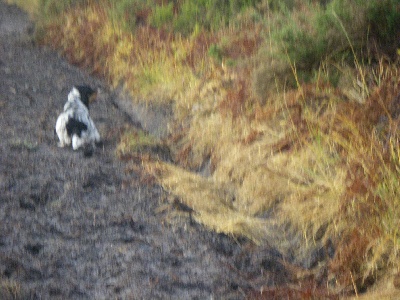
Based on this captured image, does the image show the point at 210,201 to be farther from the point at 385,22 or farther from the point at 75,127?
the point at 385,22

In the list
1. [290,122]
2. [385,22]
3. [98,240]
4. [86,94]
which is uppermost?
[385,22]

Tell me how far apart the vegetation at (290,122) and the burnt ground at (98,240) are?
40cm

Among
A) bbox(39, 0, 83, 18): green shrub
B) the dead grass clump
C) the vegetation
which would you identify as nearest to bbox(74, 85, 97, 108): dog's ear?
the vegetation

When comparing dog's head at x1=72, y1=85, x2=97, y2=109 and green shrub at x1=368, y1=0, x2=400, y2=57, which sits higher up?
green shrub at x1=368, y1=0, x2=400, y2=57

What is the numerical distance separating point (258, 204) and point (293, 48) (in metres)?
2.40

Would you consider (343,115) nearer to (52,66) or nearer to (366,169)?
A: (366,169)

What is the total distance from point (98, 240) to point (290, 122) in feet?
8.43

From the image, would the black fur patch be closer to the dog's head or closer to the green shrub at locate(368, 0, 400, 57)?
the dog's head

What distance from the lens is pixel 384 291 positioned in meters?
5.00

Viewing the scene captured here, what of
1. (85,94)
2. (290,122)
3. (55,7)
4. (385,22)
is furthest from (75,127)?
(55,7)

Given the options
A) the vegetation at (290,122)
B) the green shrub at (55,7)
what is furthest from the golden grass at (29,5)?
the vegetation at (290,122)

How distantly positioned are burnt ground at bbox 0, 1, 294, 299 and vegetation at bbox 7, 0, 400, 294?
40cm

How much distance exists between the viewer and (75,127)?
31.6 feet

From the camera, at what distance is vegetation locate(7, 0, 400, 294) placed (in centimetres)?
572
